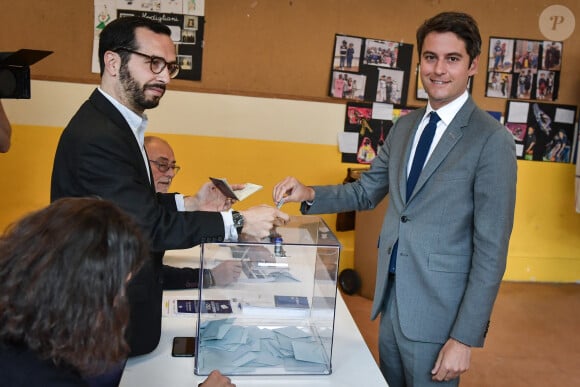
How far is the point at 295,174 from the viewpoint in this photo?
4.27 metres

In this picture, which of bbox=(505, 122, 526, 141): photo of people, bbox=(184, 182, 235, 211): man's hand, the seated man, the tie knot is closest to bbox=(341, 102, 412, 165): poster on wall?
bbox=(505, 122, 526, 141): photo of people

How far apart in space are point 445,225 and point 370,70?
9.47 feet

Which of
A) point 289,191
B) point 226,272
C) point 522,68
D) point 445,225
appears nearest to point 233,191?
point 289,191

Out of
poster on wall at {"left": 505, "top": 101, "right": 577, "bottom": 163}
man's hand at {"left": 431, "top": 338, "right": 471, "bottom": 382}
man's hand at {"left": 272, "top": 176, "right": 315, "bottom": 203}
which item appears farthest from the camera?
poster on wall at {"left": 505, "top": 101, "right": 577, "bottom": 163}

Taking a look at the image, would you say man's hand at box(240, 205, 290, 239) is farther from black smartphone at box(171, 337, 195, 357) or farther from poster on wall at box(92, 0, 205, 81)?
poster on wall at box(92, 0, 205, 81)

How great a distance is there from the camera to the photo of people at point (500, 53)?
441 cm

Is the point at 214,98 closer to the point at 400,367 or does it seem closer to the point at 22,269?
the point at 400,367

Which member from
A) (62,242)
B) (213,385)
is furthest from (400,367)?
(62,242)

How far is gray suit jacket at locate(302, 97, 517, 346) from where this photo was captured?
1.51 m

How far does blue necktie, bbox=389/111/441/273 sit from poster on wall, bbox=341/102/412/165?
2615 mm

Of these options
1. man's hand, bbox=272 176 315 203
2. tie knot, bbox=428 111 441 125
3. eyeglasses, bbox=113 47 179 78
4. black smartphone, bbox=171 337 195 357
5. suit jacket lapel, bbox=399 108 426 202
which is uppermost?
eyeglasses, bbox=113 47 179 78

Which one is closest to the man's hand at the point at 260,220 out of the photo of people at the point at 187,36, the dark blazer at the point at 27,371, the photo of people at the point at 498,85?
the dark blazer at the point at 27,371

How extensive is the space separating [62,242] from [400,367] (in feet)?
3.94

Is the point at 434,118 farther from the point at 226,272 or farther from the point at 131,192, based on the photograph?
the point at 131,192
